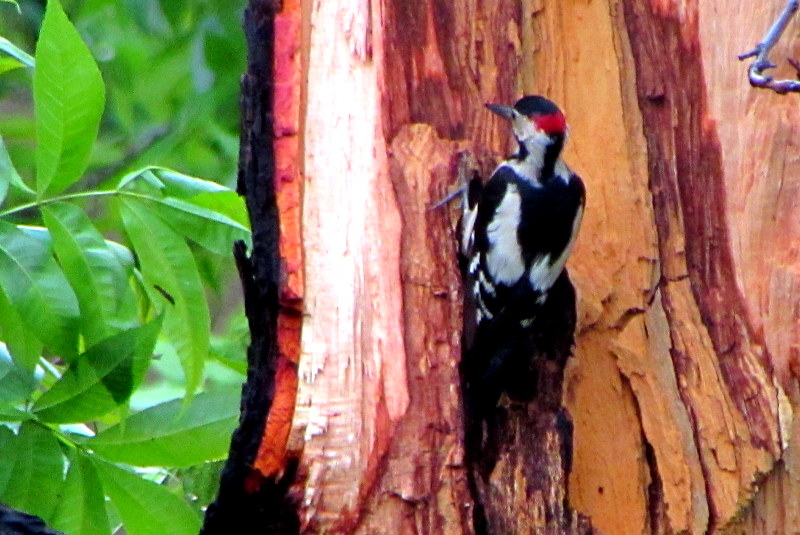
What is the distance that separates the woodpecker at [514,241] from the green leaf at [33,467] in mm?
841

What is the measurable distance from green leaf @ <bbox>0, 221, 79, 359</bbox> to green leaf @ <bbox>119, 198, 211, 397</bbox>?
0.71 feet

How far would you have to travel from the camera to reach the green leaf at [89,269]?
6.82 feet

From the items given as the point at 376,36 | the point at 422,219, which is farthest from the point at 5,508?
the point at 376,36

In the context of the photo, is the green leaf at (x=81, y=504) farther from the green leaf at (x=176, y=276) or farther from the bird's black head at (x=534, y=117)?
the bird's black head at (x=534, y=117)

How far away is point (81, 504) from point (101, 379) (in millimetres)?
276

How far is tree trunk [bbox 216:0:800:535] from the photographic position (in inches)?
84.3

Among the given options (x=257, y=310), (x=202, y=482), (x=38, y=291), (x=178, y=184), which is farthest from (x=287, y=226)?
(x=202, y=482)

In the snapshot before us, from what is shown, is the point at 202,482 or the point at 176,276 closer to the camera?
the point at 176,276

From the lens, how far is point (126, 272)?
218 centimetres

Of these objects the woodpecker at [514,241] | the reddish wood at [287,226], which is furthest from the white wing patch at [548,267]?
the reddish wood at [287,226]

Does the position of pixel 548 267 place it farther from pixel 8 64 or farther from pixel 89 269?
pixel 8 64

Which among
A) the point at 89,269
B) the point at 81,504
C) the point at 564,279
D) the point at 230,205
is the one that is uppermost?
the point at 230,205

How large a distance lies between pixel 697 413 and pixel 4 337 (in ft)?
4.78

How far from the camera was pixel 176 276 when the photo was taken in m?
2.24
